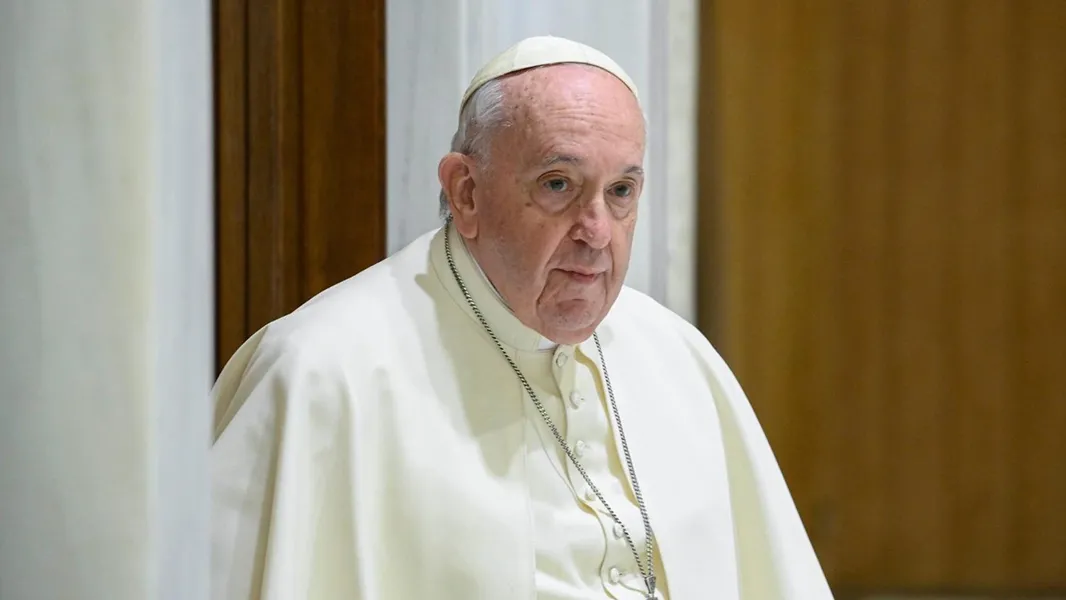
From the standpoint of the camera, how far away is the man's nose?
5.33 ft

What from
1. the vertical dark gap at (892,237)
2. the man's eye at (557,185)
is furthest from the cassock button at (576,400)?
the vertical dark gap at (892,237)

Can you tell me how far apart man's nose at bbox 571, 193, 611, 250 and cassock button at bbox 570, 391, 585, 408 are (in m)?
0.27

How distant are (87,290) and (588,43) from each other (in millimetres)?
1816

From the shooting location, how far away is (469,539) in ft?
5.05

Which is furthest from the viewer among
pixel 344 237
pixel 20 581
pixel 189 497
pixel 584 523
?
pixel 344 237

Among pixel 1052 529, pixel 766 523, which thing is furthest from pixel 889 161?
pixel 766 523

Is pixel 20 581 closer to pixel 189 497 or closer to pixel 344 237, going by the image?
pixel 189 497

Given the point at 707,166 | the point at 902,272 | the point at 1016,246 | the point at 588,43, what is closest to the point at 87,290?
the point at 588,43

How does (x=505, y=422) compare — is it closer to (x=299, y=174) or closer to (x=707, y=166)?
(x=299, y=174)

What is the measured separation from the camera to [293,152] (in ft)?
7.42

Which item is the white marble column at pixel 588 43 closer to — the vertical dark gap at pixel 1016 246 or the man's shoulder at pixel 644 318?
the man's shoulder at pixel 644 318

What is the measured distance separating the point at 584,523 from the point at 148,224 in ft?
3.20

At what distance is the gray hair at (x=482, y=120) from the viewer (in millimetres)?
1683

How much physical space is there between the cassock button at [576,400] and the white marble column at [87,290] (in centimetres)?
93
